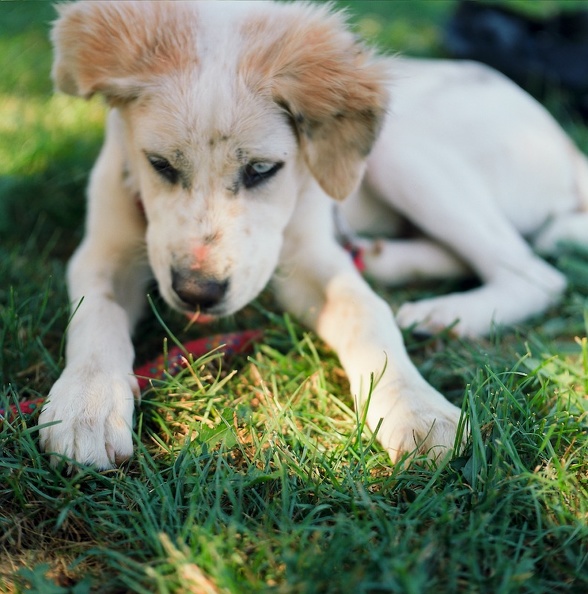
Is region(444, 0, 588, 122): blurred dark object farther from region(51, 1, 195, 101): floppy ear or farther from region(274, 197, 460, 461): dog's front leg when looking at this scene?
region(51, 1, 195, 101): floppy ear

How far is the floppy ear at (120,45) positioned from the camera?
246 cm

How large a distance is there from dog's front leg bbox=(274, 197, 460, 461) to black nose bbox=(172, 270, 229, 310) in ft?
1.74

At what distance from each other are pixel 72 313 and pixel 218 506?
3.41ft

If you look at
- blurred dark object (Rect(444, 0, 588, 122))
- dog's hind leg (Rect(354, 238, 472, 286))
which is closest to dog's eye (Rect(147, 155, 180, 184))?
dog's hind leg (Rect(354, 238, 472, 286))

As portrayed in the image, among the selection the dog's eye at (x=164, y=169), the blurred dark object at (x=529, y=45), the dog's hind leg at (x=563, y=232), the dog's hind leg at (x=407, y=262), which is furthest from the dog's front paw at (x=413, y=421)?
the blurred dark object at (x=529, y=45)

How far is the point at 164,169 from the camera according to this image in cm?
250

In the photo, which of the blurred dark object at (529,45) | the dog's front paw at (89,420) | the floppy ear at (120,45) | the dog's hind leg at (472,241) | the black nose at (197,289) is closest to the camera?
the dog's front paw at (89,420)

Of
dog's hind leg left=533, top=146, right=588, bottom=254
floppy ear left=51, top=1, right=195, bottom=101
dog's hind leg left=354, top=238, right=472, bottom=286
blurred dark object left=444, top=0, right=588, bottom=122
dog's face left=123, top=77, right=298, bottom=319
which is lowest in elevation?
dog's hind leg left=354, top=238, right=472, bottom=286

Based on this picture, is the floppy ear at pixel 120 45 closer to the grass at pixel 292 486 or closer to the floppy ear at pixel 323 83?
the floppy ear at pixel 323 83

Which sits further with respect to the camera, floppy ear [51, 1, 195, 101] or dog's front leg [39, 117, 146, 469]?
floppy ear [51, 1, 195, 101]

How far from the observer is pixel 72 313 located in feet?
8.42

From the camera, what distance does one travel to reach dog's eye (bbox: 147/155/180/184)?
2.47 meters

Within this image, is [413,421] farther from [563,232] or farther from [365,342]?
[563,232]

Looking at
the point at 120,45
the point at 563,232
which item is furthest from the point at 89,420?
the point at 563,232
